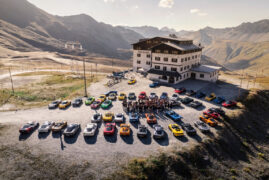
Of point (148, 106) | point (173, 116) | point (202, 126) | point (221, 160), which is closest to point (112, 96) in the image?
point (148, 106)

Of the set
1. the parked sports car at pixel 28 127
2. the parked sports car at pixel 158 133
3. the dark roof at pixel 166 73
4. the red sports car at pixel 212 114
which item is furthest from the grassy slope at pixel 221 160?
the dark roof at pixel 166 73

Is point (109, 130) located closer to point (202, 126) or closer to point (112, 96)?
point (202, 126)

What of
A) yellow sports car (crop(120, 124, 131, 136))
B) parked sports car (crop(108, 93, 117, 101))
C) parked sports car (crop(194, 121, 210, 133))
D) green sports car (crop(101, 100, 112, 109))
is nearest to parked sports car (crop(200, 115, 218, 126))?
parked sports car (crop(194, 121, 210, 133))

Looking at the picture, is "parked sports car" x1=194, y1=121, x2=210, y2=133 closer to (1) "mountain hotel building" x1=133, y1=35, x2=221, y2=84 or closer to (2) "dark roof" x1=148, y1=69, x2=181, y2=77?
(1) "mountain hotel building" x1=133, y1=35, x2=221, y2=84

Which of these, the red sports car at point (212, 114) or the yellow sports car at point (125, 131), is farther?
the red sports car at point (212, 114)

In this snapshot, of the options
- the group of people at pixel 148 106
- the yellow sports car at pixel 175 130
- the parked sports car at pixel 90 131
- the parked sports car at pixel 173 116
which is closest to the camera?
the parked sports car at pixel 90 131

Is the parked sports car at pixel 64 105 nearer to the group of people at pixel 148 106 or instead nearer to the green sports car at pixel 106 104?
the green sports car at pixel 106 104

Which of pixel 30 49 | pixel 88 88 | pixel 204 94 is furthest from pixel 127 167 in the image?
pixel 30 49

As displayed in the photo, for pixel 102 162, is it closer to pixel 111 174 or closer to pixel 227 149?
pixel 111 174
